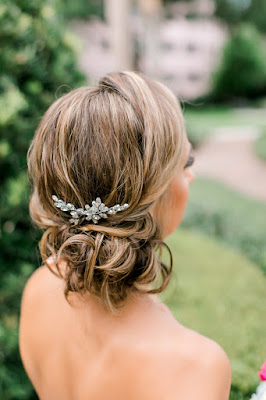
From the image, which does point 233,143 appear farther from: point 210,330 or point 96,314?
point 96,314

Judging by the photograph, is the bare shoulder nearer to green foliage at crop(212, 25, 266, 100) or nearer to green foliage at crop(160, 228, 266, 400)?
green foliage at crop(160, 228, 266, 400)

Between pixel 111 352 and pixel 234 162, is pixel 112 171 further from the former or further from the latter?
pixel 234 162

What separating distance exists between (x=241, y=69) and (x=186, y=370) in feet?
62.1

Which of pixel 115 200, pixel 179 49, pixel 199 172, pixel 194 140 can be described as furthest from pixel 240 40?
pixel 115 200

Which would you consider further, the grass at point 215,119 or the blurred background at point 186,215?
the grass at point 215,119

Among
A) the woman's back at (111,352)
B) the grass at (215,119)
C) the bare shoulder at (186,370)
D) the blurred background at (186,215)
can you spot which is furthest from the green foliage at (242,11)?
the bare shoulder at (186,370)

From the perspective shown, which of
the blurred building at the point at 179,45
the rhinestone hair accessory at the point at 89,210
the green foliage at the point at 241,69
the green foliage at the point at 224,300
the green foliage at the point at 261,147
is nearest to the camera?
the rhinestone hair accessory at the point at 89,210

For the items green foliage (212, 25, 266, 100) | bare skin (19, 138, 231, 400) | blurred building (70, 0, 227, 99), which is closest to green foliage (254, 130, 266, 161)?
bare skin (19, 138, 231, 400)

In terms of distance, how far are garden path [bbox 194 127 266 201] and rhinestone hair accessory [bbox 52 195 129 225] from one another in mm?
5711

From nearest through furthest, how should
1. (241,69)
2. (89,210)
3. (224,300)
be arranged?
1. (89,210)
2. (224,300)
3. (241,69)

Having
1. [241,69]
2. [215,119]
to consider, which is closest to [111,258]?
[215,119]

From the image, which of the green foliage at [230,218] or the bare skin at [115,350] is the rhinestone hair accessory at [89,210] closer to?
the bare skin at [115,350]

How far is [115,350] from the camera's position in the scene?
1147mm

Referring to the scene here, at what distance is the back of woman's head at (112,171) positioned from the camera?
3.55ft
